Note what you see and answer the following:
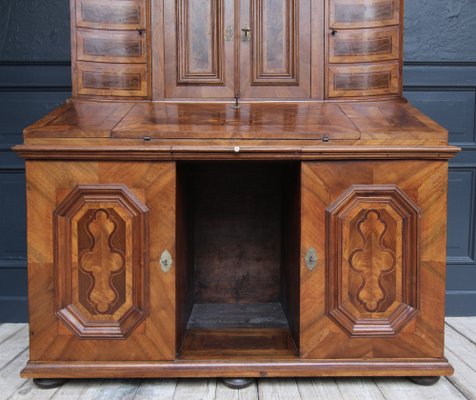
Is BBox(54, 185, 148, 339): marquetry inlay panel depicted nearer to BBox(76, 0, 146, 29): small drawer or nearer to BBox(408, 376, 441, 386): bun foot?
BBox(76, 0, 146, 29): small drawer

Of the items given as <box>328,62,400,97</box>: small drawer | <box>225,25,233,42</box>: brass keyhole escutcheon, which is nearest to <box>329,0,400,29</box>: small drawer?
<box>328,62,400,97</box>: small drawer

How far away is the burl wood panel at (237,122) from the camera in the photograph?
73.6 inches

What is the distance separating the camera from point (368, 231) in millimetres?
1908

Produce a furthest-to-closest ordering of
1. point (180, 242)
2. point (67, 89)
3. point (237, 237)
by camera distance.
A: point (67, 89)
point (237, 237)
point (180, 242)

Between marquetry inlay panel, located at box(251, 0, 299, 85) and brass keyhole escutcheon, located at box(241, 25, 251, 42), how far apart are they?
2 centimetres

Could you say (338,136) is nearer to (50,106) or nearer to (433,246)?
(433,246)

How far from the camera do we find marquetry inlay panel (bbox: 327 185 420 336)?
190 centimetres

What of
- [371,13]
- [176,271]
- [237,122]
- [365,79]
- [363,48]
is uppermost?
[371,13]

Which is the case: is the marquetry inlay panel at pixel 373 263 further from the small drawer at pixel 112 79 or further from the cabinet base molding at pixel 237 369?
the small drawer at pixel 112 79

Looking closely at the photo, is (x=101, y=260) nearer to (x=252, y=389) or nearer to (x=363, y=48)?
(x=252, y=389)

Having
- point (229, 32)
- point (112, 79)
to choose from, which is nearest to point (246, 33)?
point (229, 32)

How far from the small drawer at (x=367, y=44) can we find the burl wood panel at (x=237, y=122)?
246 mm

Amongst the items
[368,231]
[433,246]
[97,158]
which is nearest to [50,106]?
[97,158]

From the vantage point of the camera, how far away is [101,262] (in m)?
1.90
